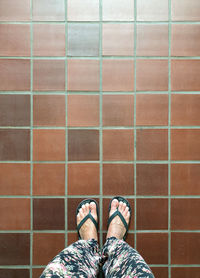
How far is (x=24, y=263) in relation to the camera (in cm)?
132

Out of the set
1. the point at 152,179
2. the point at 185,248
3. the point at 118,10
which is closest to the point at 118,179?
the point at 152,179

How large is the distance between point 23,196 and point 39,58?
A: 71 centimetres

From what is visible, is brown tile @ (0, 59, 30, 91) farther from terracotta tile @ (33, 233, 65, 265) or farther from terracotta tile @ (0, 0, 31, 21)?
terracotta tile @ (33, 233, 65, 265)

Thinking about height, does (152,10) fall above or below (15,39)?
above

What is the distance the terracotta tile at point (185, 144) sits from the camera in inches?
51.8

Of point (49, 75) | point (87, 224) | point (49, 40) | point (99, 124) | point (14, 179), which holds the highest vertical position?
point (49, 40)

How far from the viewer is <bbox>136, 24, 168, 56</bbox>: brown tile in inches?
51.2

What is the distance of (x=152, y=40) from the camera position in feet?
4.27

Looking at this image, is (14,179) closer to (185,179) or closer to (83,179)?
(83,179)

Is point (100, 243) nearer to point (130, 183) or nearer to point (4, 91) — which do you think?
point (130, 183)

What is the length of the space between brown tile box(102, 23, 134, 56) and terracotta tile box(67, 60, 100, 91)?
0.30 feet

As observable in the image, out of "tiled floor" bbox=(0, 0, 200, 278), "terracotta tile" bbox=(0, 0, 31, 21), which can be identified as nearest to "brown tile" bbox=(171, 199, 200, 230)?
"tiled floor" bbox=(0, 0, 200, 278)

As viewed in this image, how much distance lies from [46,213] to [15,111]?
0.54 metres

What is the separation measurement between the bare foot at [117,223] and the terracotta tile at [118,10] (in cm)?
93
